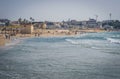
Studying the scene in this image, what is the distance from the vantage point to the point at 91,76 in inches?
486

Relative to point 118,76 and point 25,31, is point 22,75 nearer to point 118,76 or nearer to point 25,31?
point 118,76

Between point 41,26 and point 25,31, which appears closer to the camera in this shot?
point 25,31

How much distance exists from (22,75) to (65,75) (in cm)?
Result: 190

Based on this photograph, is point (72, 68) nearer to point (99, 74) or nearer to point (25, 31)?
point (99, 74)

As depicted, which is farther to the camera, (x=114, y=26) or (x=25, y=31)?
(x=114, y=26)

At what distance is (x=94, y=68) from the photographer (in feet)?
48.0

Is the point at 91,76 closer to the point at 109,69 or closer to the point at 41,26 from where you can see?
the point at 109,69

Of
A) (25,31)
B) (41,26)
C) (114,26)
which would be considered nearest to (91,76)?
(25,31)

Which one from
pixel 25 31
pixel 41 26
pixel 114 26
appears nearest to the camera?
pixel 25 31

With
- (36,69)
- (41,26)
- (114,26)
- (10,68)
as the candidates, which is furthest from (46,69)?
(114,26)

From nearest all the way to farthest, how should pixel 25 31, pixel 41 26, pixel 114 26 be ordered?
pixel 25 31, pixel 41 26, pixel 114 26

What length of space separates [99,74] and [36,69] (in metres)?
3.28

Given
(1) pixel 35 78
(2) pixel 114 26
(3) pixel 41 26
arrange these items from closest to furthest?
(1) pixel 35 78 < (3) pixel 41 26 < (2) pixel 114 26

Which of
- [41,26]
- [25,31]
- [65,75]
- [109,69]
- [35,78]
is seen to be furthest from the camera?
[41,26]
